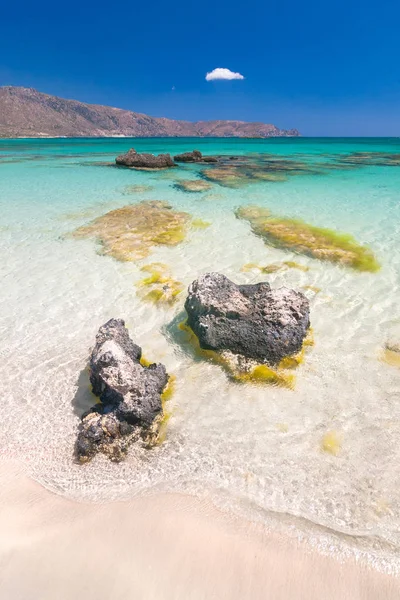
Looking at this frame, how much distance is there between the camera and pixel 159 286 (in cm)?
817

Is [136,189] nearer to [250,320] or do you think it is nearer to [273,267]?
[273,267]

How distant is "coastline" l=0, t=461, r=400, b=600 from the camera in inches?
110

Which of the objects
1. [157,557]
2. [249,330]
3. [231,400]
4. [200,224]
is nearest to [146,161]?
[200,224]

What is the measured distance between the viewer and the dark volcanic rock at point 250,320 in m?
5.48

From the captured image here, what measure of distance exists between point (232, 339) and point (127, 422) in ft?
7.19

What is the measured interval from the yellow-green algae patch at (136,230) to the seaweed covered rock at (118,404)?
549 cm

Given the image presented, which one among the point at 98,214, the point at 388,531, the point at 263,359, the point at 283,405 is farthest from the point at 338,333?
the point at 98,214

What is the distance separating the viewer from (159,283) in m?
8.34

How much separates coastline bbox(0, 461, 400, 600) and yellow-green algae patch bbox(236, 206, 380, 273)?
752 cm

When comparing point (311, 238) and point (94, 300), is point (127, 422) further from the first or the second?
point (311, 238)

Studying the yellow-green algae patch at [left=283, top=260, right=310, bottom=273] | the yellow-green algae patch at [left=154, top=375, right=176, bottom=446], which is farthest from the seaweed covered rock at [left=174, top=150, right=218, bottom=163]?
the yellow-green algae patch at [left=154, top=375, right=176, bottom=446]

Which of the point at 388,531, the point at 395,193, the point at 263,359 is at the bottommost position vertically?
the point at 388,531

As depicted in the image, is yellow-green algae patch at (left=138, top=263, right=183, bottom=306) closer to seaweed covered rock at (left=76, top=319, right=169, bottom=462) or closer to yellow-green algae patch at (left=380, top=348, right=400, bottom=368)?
seaweed covered rock at (left=76, top=319, right=169, bottom=462)

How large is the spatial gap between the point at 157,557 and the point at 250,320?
3.53m
